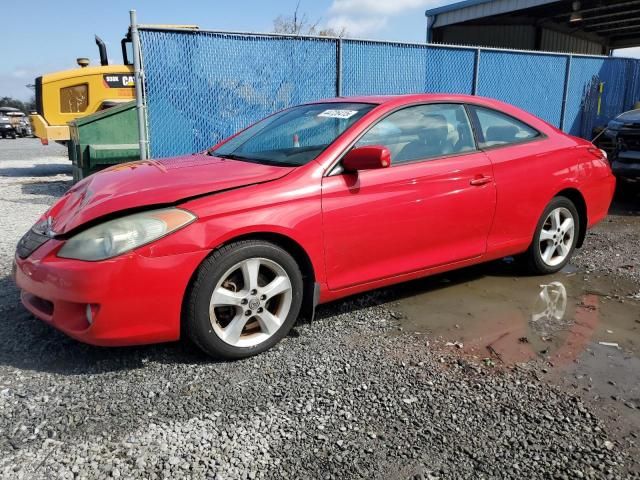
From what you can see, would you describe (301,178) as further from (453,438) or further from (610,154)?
(610,154)

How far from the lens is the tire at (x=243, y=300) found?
288cm

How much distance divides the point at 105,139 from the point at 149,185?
6186mm

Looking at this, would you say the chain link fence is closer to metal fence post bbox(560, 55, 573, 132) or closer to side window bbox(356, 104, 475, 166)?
metal fence post bbox(560, 55, 573, 132)

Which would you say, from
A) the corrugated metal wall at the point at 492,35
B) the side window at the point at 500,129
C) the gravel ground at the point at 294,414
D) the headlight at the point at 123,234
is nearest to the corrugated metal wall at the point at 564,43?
the corrugated metal wall at the point at 492,35

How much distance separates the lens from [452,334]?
348 centimetres

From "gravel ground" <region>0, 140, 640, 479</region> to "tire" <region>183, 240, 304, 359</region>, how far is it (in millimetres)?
129

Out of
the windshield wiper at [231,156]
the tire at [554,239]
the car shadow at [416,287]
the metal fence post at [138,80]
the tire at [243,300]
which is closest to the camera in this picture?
the tire at [243,300]

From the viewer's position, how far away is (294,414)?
2551mm

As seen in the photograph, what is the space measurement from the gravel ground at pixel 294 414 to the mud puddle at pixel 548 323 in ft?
0.52

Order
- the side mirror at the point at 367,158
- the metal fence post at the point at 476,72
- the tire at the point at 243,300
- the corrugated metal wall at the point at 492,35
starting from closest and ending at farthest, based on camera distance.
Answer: the tire at the point at 243,300 → the side mirror at the point at 367,158 → the metal fence post at the point at 476,72 → the corrugated metal wall at the point at 492,35

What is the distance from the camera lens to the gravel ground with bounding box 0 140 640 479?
7.22ft

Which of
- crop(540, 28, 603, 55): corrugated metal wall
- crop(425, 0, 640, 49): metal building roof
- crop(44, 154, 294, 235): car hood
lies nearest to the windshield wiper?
crop(44, 154, 294, 235): car hood

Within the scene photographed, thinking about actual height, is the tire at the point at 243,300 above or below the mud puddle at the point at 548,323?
above

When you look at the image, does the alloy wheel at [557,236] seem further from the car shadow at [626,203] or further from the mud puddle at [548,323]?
the car shadow at [626,203]
